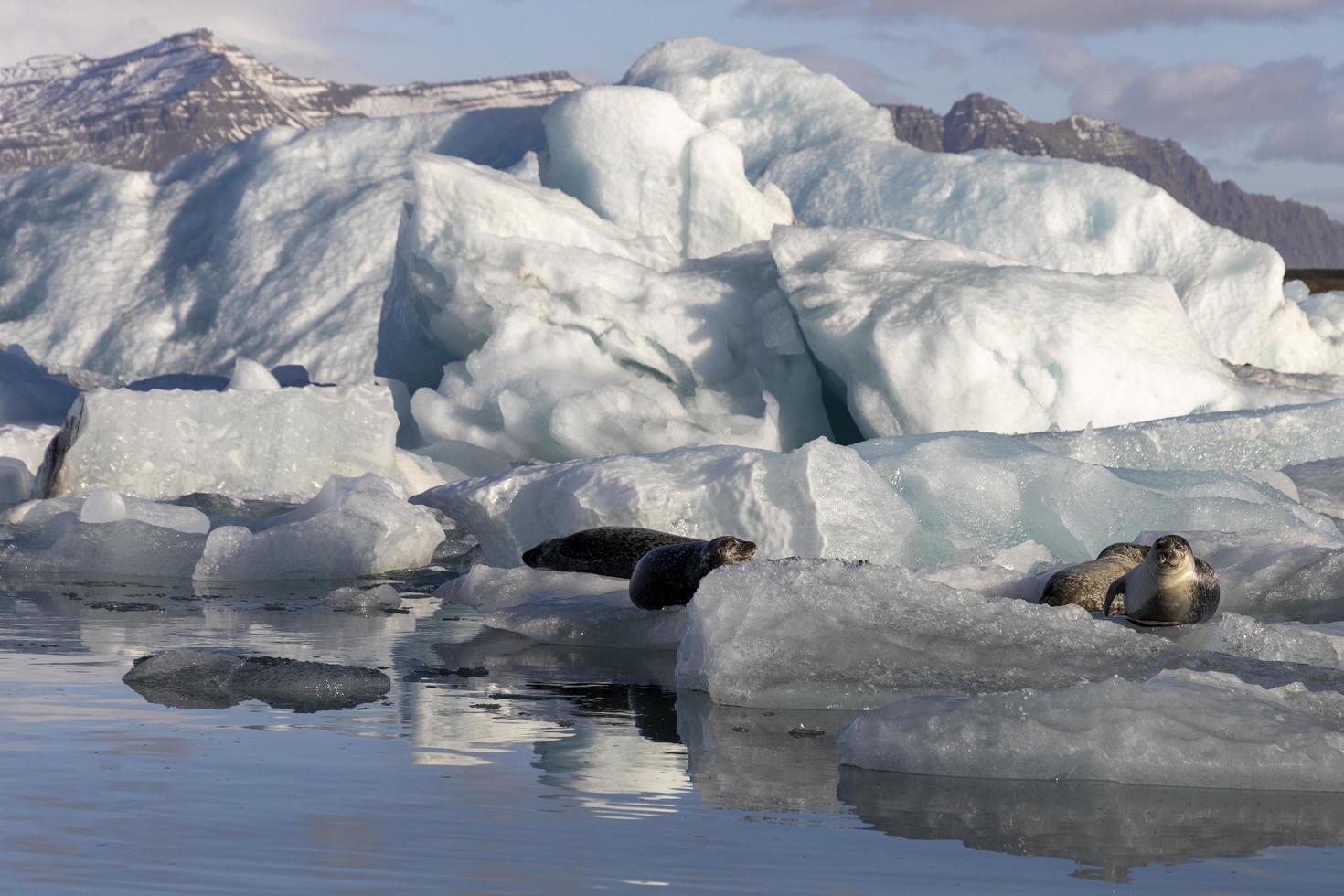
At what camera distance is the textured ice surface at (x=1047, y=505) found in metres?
8.46

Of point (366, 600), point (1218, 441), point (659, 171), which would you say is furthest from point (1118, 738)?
point (659, 171)

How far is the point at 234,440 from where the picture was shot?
1260cm

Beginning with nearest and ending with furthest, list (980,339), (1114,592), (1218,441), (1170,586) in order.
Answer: (1170,586)
(1114,592)
(1218,441)
(980,339)

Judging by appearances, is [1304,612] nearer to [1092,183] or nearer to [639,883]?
[639,883]

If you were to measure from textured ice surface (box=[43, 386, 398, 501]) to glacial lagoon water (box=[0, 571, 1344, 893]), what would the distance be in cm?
796

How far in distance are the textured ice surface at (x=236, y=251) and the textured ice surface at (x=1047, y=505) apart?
322 inches

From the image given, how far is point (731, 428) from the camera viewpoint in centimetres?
1370

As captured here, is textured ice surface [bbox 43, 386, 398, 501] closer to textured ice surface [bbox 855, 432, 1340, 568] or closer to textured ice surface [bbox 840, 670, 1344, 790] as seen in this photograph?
textured ice surface [bbox 855, 432, 1340, 568]

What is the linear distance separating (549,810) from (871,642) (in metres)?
1.73

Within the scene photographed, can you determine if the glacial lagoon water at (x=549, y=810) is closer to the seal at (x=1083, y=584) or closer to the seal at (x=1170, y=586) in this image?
the seal at (x=1170, y=586)


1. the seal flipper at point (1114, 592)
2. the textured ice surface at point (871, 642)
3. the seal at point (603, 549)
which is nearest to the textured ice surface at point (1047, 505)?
the seal at point (603, 549)

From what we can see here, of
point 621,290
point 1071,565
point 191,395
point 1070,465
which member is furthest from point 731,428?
point 1071,565

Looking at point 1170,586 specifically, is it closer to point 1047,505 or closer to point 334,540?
point 1047,505

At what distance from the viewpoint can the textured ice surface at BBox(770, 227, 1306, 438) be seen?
509 inches
